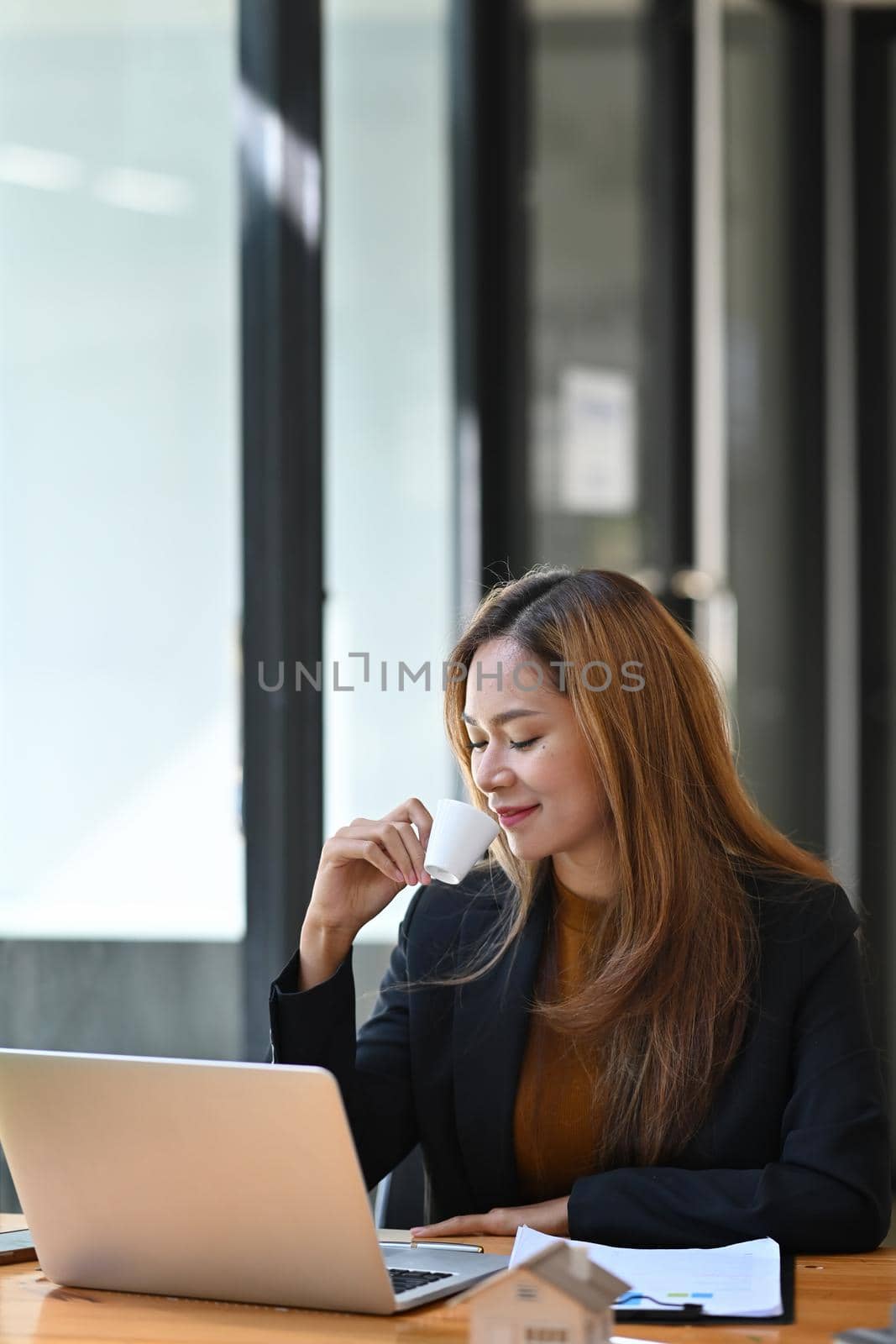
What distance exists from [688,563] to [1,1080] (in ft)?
8.42

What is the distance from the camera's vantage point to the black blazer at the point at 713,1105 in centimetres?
149

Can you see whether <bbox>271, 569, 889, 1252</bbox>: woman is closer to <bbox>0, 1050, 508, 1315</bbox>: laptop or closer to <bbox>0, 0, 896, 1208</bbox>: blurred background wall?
<bbox>0, 1050, 508, 1315</bbox>: laptop

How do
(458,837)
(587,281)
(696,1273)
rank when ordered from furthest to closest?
(587,281) < (458,837) < (696,1273)

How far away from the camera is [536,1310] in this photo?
40.3 inches

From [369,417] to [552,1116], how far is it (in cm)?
154

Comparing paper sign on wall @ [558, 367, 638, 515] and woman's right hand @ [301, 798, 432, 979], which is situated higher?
paper sign on wall @ [558, 367, 638, 515]

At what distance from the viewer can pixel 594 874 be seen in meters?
1.86

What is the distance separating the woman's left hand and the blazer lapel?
0.19 m

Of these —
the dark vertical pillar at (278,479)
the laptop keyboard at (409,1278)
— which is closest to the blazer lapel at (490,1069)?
the laptop keyboard at (409,1278)

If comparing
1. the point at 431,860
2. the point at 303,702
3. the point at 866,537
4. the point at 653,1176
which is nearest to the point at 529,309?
the point at 866,537

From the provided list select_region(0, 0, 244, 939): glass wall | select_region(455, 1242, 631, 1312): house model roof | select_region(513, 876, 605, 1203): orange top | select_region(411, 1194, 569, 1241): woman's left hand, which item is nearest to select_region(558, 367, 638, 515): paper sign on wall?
select_region(0, 0, 244, 939): glass wall

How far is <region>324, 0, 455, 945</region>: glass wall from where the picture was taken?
282cm

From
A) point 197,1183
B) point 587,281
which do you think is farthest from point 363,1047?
point 587,281

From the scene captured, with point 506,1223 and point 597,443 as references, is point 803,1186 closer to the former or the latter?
point 506,1223
